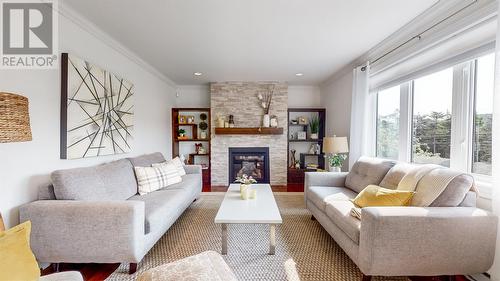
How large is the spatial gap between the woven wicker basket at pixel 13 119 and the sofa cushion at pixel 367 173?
3033mm

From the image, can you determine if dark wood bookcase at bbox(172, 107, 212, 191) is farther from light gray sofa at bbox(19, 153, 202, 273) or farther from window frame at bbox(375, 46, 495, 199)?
window frame at bbox(375, 46, 495, 199)

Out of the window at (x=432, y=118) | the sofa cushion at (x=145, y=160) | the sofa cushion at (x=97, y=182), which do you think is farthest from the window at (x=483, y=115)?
the sofa cushion at (x=145, y=160)

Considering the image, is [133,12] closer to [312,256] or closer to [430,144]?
[312,256]

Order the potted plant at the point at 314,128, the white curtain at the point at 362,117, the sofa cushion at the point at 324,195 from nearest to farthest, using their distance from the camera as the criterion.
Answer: the sofa cushion at the point at 324,195, the white curtain at the point at 362,117, the potted plant at the point at 314,128

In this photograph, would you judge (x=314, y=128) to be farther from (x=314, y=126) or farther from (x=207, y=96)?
(x=207, y=96)

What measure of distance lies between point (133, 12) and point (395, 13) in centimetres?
252

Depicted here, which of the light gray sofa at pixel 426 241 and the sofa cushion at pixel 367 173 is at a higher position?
the sofa cushion at pixel 367 173

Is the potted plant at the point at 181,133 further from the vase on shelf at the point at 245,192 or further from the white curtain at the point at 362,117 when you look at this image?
the white curtain at the point at 362,117

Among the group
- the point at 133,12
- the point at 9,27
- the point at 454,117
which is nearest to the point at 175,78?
the point at 133,12

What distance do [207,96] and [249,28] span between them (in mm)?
3129

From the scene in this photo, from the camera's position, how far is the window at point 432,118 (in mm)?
2326

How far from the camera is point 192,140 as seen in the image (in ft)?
17.4

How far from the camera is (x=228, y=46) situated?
3039 mm

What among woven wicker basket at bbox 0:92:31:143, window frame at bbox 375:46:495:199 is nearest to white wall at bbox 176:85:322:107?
window frame at bbox 375:46:495:199
